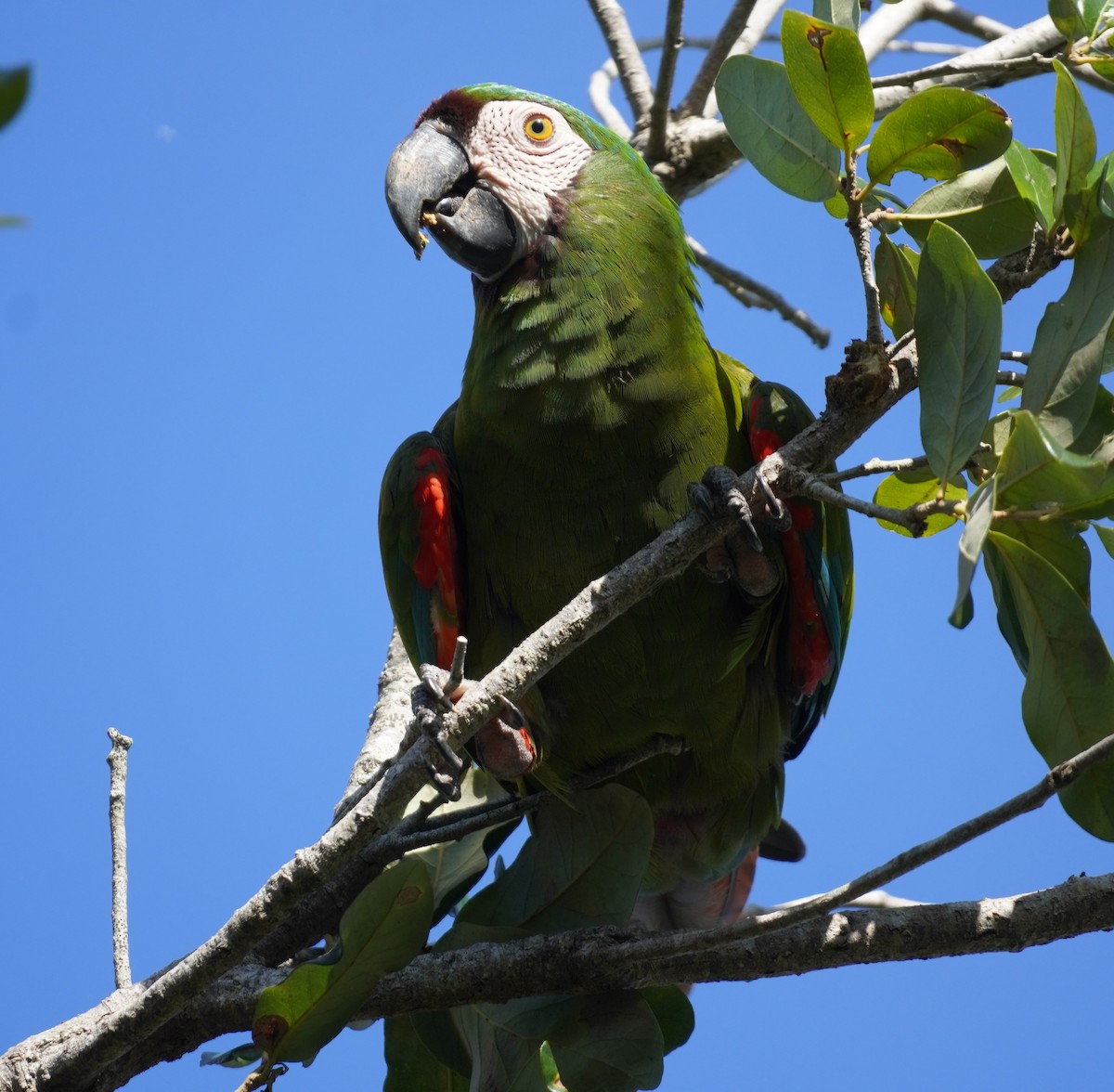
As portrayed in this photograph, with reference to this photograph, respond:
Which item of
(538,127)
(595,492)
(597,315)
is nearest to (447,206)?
(538,127)

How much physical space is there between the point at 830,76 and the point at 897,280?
34 centimetres

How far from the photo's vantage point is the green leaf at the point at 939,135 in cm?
147

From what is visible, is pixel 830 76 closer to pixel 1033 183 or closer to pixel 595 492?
pixel 1033 183

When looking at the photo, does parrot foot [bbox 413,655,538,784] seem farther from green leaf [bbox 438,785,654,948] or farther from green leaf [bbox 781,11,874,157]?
green leaf [bbox 781,11,874,157]

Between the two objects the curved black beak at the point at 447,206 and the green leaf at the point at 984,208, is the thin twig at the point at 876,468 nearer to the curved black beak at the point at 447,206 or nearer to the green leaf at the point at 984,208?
the green leaf at the point at 984,208

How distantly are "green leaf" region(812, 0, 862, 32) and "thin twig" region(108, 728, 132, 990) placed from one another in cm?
144

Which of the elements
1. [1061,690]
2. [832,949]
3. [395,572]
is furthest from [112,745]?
[1061,690]

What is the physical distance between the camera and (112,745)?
5.75 feet

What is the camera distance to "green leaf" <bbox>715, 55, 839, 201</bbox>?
152 cm

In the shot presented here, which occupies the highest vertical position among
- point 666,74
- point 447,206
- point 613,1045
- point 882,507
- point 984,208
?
point 666,74

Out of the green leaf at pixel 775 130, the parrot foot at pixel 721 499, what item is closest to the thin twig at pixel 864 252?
the green leaf at pixel 775 130

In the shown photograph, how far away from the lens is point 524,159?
2207 mm

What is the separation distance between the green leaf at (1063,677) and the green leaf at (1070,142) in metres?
0.45

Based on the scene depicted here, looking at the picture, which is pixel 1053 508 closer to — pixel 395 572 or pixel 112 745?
pixel 395 572
